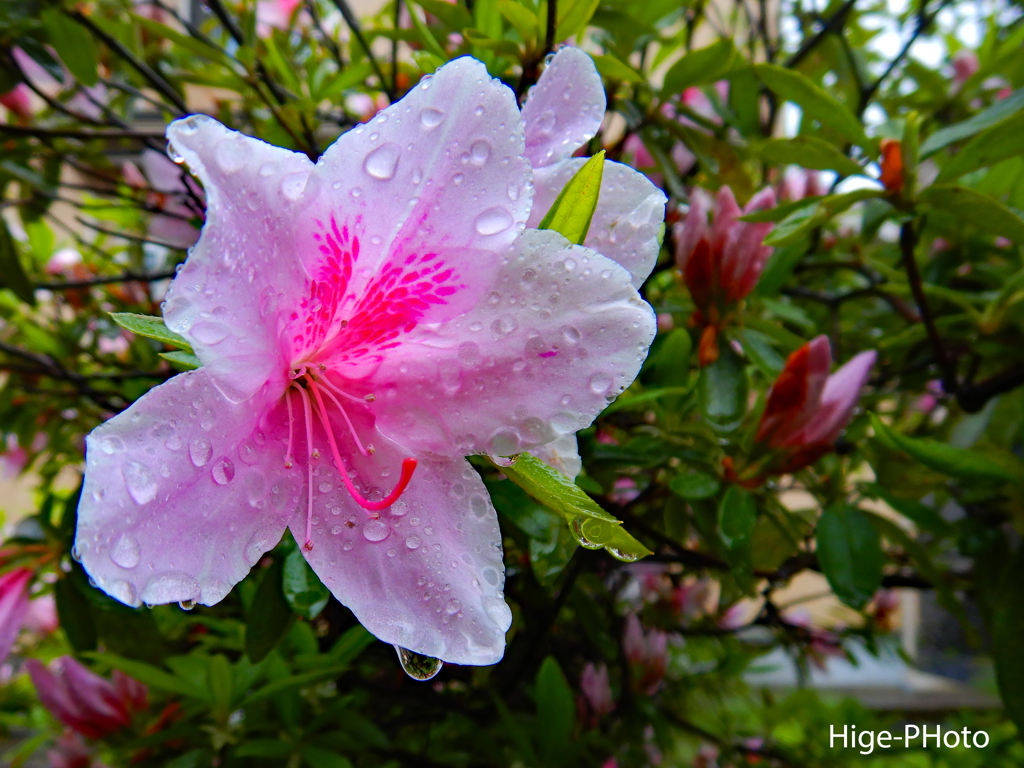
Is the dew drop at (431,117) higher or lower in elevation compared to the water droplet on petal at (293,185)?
higher

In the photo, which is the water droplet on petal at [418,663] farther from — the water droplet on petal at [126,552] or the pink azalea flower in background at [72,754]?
the pink azalea flower in background at [72,754]

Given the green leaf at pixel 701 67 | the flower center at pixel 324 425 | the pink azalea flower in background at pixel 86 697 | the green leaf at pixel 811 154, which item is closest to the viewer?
the flower center at pixel 324 425

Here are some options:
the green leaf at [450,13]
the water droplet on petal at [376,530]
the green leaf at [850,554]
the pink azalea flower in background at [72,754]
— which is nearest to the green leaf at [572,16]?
the green leaf at [450,13]

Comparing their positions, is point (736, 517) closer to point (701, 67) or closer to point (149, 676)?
point (701, 67)

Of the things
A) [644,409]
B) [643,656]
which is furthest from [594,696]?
[644,409]

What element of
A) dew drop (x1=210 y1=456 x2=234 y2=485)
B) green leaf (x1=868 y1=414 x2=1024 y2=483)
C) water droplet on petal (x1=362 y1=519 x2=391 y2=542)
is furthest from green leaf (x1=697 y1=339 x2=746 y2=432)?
dew drop (x1=210 y1=456 x2=234 y2=485)

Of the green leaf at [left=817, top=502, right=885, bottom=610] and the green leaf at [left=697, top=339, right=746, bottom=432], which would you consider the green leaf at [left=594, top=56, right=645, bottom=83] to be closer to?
the green leaf at [left=697, top=339, right=746, bottom=432]
